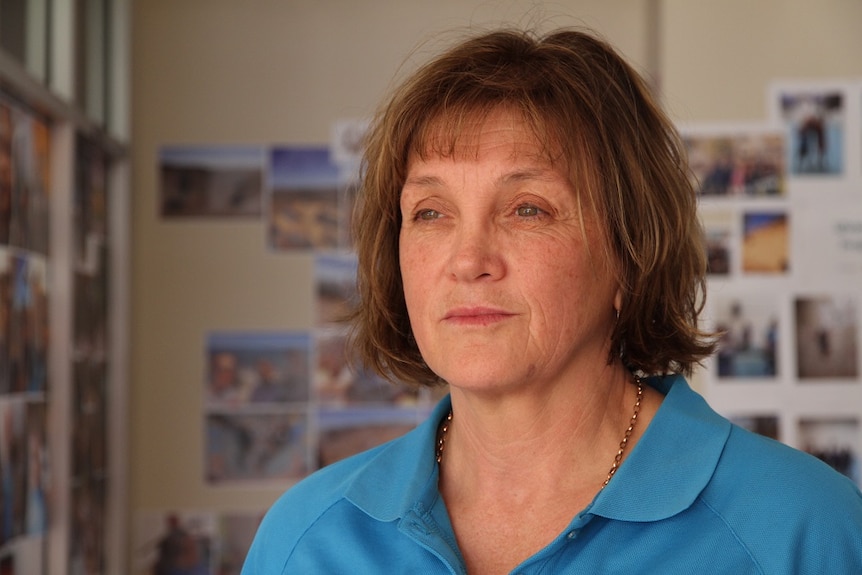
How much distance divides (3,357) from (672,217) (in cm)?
140

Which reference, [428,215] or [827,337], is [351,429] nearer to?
[827,337]

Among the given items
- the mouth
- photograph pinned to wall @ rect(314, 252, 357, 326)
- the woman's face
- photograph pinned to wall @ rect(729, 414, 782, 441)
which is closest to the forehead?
the woman's face

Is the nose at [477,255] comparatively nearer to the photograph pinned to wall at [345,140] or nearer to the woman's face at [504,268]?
the woman's face at [504,268]

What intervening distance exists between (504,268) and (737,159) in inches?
66.8

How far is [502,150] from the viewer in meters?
1.16

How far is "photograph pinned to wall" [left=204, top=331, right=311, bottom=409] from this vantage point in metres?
2.98

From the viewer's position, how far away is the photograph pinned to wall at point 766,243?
2.68 metres

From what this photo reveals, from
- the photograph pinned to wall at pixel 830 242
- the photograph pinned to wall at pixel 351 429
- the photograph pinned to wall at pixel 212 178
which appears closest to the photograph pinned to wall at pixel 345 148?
the photograph pinned to wall at pixel 212 178

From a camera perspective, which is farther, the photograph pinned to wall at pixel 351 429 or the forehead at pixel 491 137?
the photograph pinned to wall at pixel 351 429

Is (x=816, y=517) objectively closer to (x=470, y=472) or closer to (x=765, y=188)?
(x=470, y=472)

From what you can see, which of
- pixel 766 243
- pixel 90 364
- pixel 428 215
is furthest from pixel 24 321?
pixel 766 243

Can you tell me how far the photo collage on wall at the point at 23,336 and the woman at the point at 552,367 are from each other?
1.07 m

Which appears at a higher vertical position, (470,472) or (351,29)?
(351,29)

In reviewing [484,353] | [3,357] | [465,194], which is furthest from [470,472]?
[3,357]
